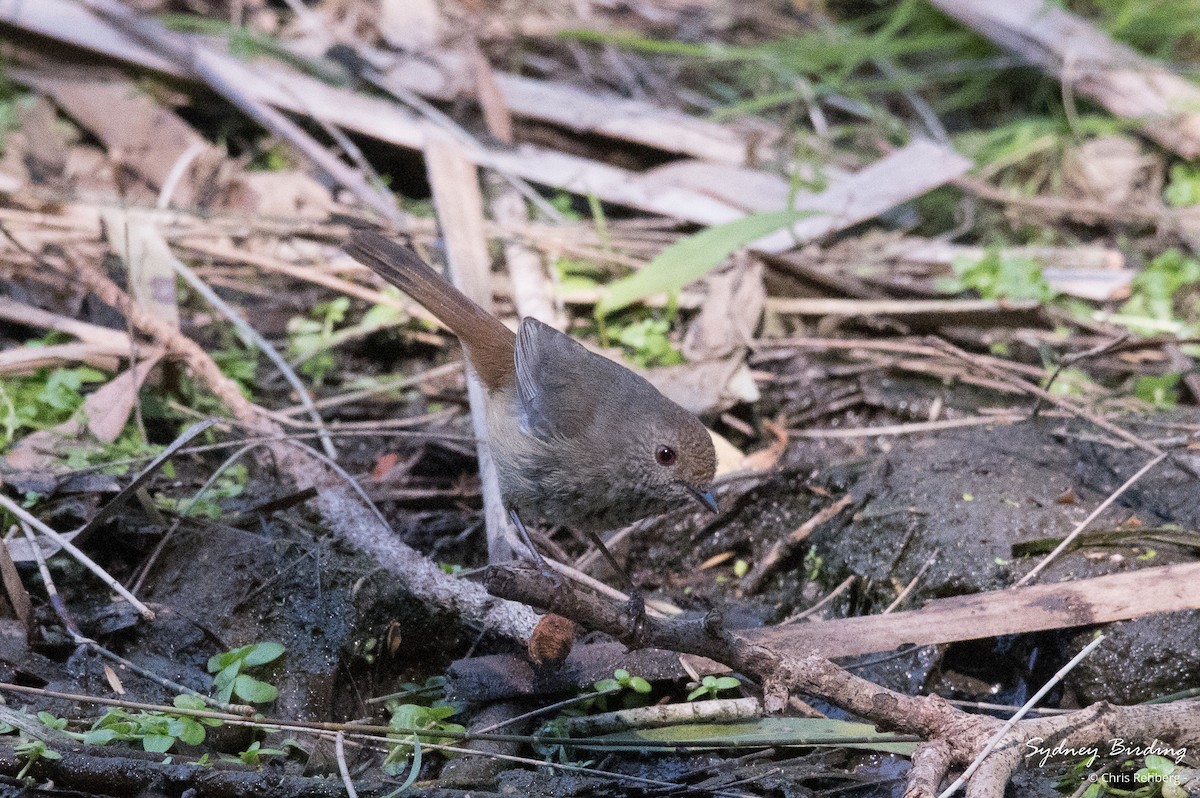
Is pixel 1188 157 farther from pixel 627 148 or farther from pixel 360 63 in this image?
pixel 360 63

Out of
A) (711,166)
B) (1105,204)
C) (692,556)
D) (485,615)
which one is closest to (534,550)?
(485,615)

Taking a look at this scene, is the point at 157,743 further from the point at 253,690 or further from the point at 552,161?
the point at 552,161

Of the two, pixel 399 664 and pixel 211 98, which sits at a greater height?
pixel 211 98

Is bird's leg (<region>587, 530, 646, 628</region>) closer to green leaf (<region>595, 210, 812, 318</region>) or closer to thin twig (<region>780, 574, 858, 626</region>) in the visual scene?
thin twig (<region>780, 574, 858, 626</region>)

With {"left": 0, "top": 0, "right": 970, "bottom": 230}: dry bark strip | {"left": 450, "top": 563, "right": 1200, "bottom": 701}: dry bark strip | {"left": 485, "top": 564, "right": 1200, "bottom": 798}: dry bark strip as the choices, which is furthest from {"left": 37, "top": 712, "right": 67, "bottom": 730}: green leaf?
{"left": 0, "top": 0, "right": 970, "bottom": 230}: dry bark strip

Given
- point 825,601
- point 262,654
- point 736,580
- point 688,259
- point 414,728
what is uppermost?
point 688,259

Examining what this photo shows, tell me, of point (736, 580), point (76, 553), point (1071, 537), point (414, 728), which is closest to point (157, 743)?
point (414, 728)
